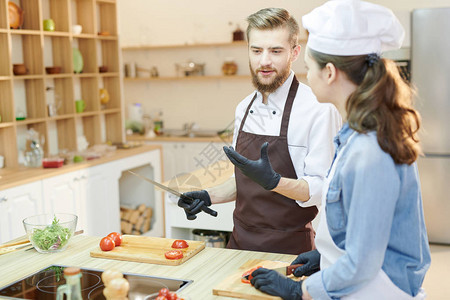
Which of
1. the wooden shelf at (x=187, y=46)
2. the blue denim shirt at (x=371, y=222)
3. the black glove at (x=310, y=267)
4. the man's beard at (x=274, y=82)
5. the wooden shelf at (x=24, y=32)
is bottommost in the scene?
the black glove at (x=310, y=267)

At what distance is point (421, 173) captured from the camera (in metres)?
5.09

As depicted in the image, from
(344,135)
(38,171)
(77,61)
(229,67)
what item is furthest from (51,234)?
(229,67)

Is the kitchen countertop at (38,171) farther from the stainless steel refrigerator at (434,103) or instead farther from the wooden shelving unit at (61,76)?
the stainless steel refrigerator at (434,103)

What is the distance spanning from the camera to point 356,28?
54.3 inches

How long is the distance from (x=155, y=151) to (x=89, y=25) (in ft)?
4.34

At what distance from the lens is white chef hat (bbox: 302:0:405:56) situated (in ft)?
4.53

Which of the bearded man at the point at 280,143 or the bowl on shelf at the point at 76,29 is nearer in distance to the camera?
the bearded man at the point at 280,143

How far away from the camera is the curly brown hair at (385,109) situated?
1.33 meters

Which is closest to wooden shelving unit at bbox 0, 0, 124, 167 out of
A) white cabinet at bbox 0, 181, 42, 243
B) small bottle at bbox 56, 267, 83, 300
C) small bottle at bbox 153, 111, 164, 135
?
white cabinet at bbox 0, 181, 42, 243

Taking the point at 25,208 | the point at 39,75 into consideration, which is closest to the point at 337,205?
the point at 25,208

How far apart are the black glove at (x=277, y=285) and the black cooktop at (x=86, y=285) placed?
0.87 ft

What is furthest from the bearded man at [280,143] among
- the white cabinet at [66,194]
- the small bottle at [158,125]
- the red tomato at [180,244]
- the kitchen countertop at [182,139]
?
the small bottle at [158,125]

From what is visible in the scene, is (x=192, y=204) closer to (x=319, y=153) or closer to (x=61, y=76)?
(x=319, y=153)

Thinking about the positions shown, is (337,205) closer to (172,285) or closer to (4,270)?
(172,285)
